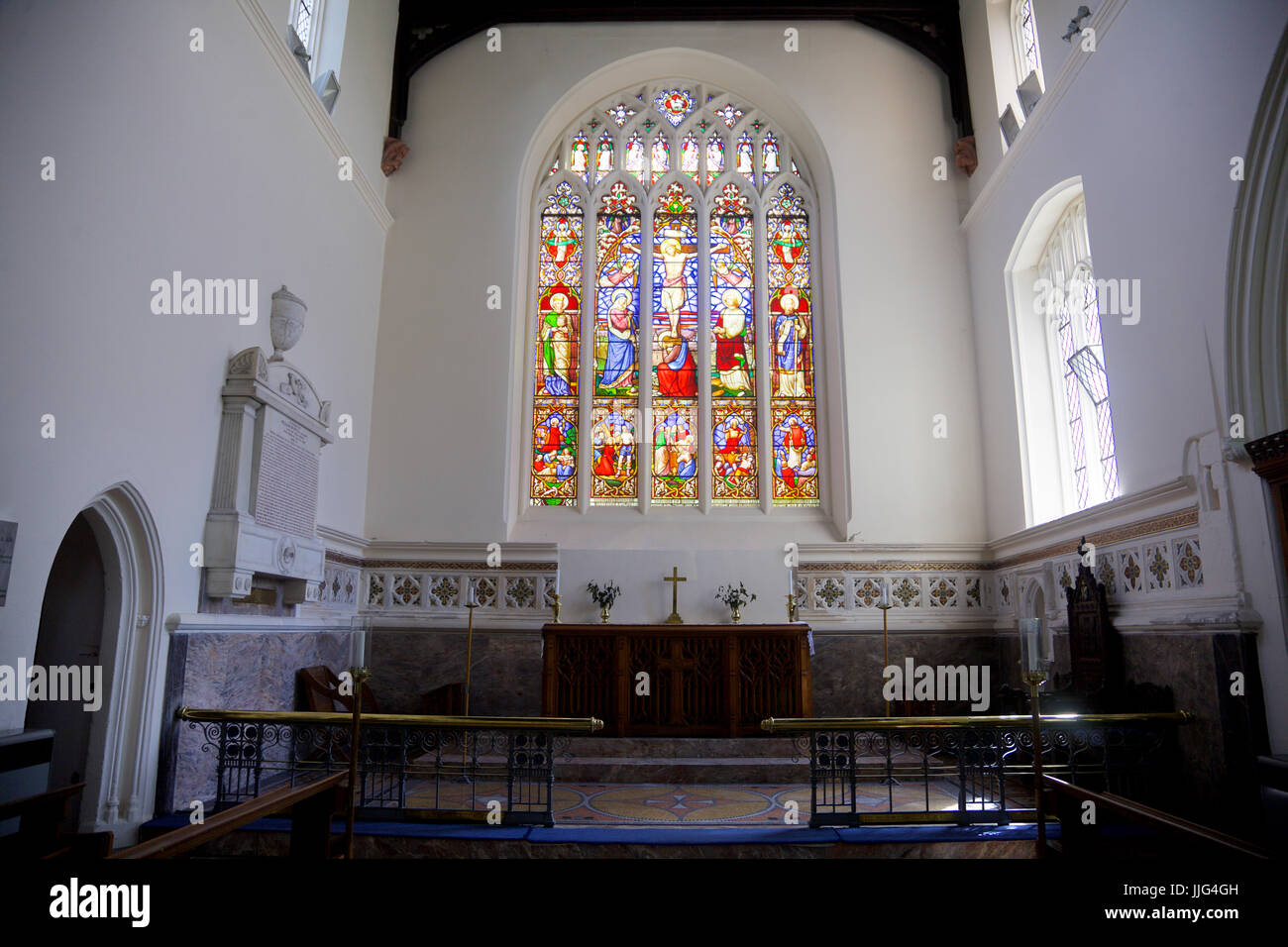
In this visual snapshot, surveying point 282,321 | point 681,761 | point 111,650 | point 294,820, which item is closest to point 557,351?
point 282,321

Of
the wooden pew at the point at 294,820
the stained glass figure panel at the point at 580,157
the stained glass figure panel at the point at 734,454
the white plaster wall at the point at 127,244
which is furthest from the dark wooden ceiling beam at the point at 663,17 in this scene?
the wooden pew at the point at 294,820

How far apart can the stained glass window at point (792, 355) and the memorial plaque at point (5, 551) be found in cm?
701

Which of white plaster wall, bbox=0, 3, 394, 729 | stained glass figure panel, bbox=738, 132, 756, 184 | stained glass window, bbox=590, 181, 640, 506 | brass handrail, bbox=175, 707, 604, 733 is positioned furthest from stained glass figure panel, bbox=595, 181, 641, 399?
brass handrail, bbox=175, 707, 604, 733

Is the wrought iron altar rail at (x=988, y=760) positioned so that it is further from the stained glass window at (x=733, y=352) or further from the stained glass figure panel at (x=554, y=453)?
the stained glass figure panel at (x=554, y=453)

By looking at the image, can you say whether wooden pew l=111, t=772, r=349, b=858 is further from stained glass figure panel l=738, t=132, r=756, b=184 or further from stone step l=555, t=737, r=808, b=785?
stained glass figure panel l=738, t=132, r=756, b=184

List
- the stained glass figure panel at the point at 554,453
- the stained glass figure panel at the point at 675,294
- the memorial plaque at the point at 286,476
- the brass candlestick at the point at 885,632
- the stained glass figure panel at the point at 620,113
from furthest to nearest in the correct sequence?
the stained glass figure panel at the point at 620,113
the stained glass figure panel at the point at 675,294
the stained glass figure panel at the point at 554,453
the brass candlestick at the point at 885,632
the memorial plaque at the point at 286,476

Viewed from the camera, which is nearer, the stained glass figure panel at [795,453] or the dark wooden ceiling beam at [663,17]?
the stained glass figure panel at [795,453]

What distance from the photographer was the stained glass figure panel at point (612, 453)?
9375 millimetres

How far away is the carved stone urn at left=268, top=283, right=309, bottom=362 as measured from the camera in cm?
646

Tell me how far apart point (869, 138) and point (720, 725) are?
6847 mm

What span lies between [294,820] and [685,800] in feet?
9.50
